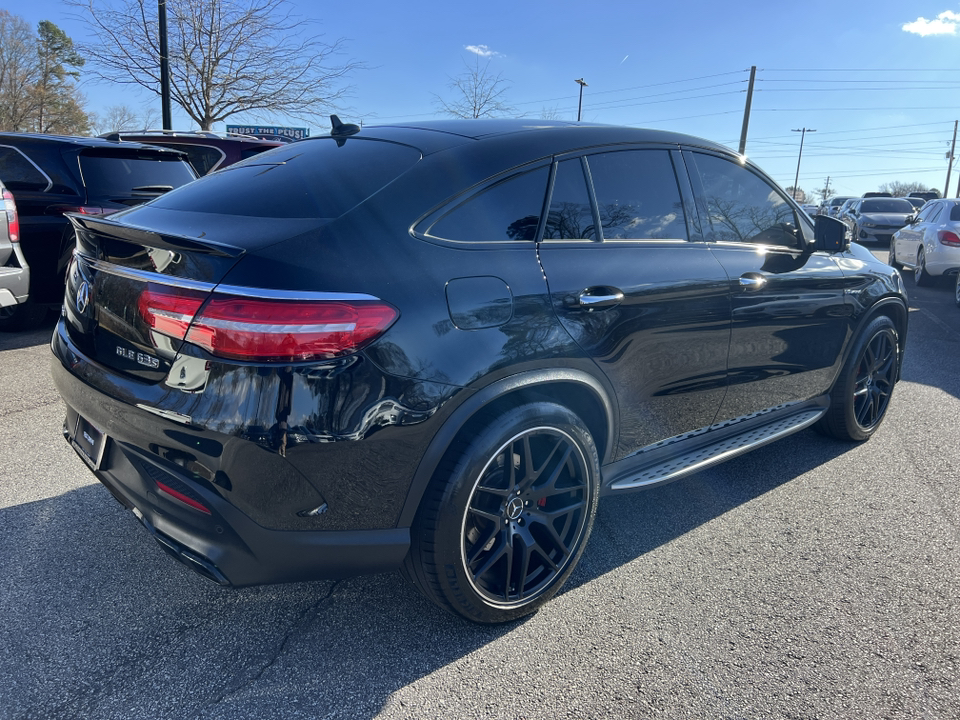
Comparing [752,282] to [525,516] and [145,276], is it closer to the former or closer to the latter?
[525,516]

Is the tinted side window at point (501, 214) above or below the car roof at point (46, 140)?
below

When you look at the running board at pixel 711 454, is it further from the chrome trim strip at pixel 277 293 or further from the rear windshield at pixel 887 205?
the rear windshield at pixel 887 205

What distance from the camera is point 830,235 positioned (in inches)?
144

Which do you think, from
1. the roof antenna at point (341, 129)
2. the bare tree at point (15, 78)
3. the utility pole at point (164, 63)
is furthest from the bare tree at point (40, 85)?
the roof antenna at point (341, 129)

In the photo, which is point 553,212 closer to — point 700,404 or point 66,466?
point 700,404

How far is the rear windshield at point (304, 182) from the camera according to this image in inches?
88.8

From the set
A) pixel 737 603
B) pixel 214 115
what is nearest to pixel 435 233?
pixel 737 603

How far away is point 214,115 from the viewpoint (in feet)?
73.5

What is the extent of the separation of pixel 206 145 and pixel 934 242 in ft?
36.8

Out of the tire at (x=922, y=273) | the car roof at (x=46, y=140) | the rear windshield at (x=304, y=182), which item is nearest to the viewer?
the rear windshield at (x=304, y=182)

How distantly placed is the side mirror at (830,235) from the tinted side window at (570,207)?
167 cm

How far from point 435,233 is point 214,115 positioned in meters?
23.1

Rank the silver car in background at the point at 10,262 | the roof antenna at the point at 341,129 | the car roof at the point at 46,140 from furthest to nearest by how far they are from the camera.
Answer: the car roof at the point at 46,140 < the silver car in background at the point at 10,262 < the roof antenna at the point at 341,129

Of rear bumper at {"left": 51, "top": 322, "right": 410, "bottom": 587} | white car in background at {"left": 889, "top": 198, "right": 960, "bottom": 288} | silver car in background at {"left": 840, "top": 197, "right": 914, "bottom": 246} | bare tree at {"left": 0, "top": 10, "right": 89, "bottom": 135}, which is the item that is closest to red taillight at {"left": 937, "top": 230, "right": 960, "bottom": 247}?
white car in background at {"left": 889, "top": 198, "right": 960, "bottom": 288}
